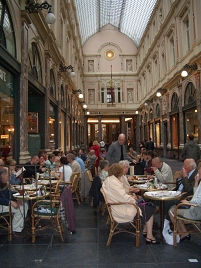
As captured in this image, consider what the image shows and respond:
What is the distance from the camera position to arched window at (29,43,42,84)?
940 centimetres

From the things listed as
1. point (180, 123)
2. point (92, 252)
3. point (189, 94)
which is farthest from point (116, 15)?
point (92, 252)

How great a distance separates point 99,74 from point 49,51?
891 inches

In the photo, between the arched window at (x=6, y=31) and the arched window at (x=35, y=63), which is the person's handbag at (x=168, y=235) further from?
the arched window at (x=35, y=63)

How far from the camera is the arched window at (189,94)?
46.7 feet

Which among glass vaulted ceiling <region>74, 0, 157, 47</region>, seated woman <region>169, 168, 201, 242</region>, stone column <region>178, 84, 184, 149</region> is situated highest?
glass vaulted ceiling <region>74, 0, 157, 47</region>

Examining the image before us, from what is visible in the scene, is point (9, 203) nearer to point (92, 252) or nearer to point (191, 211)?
point (92, 252)

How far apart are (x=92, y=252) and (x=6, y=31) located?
19.8ft

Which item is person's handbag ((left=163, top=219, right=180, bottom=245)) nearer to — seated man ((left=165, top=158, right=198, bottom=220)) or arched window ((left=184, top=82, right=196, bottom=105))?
seated man ((left=165, top=158, right=198, bottom=220))

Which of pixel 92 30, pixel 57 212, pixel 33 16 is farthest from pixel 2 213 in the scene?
pixel 92 30

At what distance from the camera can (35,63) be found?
10039 mm

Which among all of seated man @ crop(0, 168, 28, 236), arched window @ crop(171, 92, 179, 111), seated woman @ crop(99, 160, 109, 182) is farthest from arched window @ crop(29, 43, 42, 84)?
arched window @ crop(171, 92, 179, 111)

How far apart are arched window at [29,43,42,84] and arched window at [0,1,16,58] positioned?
169 cm

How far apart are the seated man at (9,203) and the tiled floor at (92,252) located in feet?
1.13

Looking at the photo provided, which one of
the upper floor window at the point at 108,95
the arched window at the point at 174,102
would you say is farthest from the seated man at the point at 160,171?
the upper floor window at the point at 108,95
